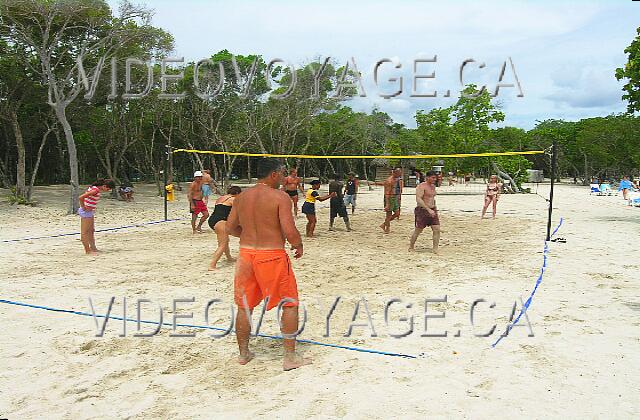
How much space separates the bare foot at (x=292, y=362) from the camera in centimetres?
359

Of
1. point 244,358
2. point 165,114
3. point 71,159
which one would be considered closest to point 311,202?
point 244,358

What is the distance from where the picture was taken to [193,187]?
9.88m

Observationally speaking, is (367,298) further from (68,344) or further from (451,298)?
(68,344)

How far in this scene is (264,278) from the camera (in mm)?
3564

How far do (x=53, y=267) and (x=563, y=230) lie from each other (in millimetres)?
9997

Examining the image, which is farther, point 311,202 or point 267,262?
point 311,202

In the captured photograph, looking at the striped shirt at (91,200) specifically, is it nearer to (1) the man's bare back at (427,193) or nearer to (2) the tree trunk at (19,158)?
(1) the man's bare back at (427,193)

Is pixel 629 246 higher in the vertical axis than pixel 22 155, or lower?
lower

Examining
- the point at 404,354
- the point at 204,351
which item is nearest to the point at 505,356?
the point at 404,354

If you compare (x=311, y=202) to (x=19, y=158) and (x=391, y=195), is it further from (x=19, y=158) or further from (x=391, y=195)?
(x=19, y=158)

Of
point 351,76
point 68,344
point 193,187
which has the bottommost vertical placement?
point 68,344

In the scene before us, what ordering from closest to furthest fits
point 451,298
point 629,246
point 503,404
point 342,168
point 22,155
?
point 503,404
point 451,298
point 629,246
point 22,155
point 342,168

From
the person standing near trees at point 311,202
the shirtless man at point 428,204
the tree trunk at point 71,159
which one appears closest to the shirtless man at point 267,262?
the shirtless man at point 428,204

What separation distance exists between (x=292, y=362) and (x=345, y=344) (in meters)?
0.63
